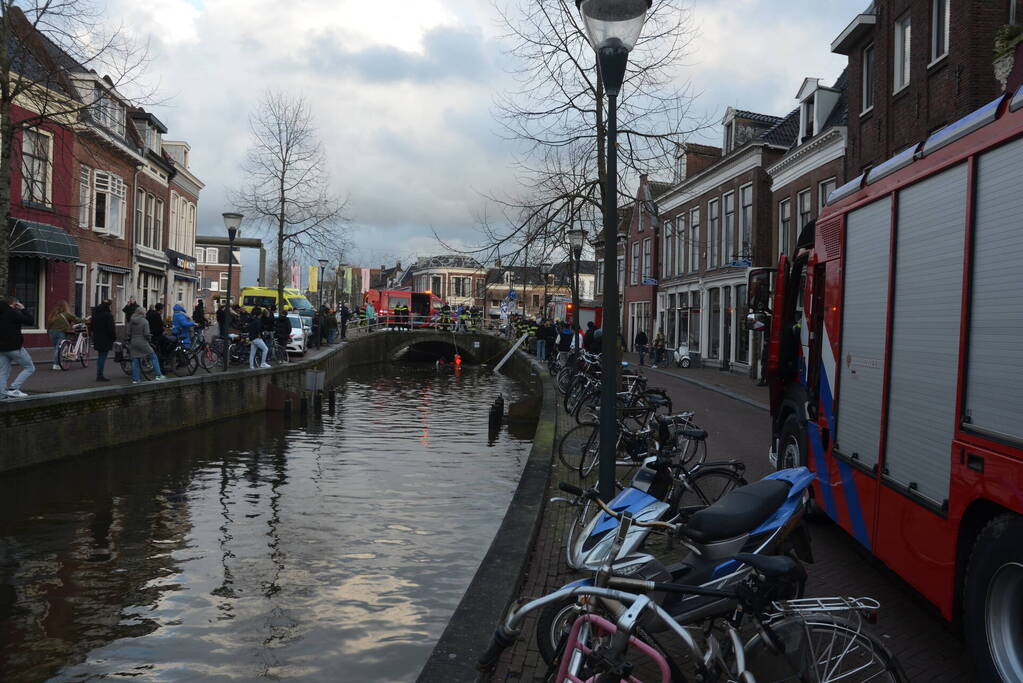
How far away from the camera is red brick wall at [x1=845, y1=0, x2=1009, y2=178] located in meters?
14.9

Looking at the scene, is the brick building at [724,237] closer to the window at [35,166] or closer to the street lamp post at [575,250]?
the street lamp post at [575,250]

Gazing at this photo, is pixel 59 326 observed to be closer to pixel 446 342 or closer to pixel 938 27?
pixel 938 27

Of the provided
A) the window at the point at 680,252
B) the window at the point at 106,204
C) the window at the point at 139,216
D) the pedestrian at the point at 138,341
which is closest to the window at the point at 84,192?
the window at the point at 106,204

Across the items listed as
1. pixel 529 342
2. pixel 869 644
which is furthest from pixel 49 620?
pixel 529 342

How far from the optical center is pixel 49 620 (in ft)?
19.2

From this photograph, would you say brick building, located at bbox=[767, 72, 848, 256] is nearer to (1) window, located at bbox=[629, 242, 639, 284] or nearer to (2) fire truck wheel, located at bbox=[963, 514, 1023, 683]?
(1) window, located at bbox=[629, 242, 639, 284]

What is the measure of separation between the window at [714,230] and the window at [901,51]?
14.4m

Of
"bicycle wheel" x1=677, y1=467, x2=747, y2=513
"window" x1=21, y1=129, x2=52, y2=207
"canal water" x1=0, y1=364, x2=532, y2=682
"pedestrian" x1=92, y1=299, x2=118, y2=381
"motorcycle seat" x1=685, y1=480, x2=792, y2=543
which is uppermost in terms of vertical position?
"window" x1=21, y1=129, x2=52, y2=207

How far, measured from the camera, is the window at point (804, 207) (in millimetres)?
24312

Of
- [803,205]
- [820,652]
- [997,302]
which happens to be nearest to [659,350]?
[803,205]

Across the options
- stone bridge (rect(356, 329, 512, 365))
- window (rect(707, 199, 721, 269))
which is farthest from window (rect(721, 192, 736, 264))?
stone bridge (rect(356, 329, 512, 365))

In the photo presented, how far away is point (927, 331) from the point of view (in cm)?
452

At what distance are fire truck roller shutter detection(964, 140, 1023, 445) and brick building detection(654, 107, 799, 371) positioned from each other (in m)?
22.1

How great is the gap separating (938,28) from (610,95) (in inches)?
539
